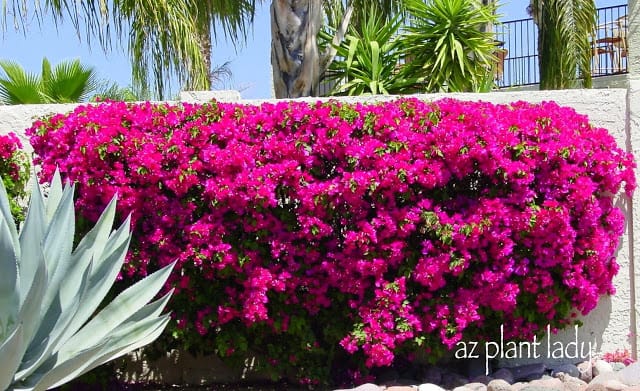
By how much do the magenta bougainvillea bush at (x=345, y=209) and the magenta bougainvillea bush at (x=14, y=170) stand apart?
33 cm

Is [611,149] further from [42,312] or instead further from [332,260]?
[42,312]

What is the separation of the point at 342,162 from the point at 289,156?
0.34 m

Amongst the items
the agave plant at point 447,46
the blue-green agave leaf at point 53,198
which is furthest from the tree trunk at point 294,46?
the blue-green agave leaf at point 53,198

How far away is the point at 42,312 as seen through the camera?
423 cm

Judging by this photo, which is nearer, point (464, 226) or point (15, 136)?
point (464, 226)

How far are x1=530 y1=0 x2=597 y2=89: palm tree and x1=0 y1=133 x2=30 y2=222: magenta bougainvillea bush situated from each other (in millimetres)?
9752

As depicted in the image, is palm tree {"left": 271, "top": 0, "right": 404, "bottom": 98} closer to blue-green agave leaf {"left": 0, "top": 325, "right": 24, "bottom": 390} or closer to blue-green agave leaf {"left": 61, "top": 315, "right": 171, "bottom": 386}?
blue-green agave leaf {"left": 61, "top": 315, "right": 171, "bottom": 386}

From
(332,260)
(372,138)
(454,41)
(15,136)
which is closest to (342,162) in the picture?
(372,138)

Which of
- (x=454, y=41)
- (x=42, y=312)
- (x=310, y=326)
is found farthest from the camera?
(x=454, y=41)

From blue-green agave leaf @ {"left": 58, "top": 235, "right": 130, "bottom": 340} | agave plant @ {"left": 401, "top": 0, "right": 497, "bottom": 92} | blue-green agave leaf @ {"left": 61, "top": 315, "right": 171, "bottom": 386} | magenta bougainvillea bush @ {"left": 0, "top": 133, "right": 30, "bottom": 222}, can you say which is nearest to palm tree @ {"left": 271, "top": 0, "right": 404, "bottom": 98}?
agave plant @ {"left": 401, "top": 0, "right": 497, "bottom": 92}

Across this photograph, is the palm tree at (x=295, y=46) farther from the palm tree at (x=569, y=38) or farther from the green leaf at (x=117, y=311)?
the palm tree at (x=569, y=38)

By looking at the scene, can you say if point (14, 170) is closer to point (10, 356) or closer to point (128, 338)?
point (128, 338)

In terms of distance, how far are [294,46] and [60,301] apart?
4.73 metres

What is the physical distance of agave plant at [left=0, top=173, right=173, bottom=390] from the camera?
13.1ft
